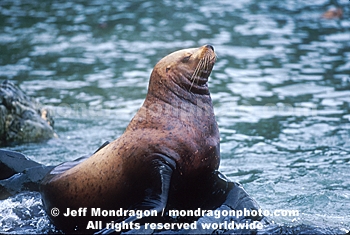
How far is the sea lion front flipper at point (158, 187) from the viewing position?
435cm

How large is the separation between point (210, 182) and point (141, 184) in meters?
0.63

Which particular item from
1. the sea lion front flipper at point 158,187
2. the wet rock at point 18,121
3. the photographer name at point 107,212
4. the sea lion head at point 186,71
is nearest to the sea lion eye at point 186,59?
the sea lion head at point 186,71

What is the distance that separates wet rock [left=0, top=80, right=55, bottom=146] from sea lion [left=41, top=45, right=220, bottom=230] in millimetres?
3528

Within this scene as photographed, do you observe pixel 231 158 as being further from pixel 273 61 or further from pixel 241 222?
pixel 273 61

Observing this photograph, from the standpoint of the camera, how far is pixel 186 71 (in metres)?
5.04

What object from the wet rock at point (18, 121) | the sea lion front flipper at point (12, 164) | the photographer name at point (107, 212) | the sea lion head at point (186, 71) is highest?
the sea lion head at point (186, 71)

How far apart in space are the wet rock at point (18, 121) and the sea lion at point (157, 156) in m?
3.53

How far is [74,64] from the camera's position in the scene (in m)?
12.7

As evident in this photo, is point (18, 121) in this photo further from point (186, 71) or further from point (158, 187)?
point (158, 187)

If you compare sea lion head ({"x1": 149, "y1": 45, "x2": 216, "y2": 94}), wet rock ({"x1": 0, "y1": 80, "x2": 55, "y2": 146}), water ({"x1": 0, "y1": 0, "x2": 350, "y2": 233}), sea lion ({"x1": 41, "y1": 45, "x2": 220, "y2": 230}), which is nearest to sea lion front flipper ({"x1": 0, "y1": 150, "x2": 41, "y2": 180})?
water ({"x1": 0, "y1": 0, "x2": 350, "y2": 233})

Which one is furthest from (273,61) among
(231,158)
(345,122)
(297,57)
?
(231,158)

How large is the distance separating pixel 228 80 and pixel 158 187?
7085 millimetres

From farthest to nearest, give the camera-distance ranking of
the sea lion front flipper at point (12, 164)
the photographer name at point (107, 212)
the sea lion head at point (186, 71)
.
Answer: the sea lion front flipper at point (12, 164), the sea lion head at point (186, 71), the photographer name at point (107, 212)

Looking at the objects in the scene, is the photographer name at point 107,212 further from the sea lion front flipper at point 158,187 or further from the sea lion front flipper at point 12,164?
the sea lion front flipper at point 12,164
